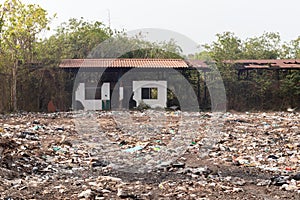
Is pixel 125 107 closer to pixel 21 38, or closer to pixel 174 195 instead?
pixel 21 38

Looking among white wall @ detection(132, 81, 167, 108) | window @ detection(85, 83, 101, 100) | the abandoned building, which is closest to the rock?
the abandoned building

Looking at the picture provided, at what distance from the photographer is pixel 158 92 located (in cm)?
1761

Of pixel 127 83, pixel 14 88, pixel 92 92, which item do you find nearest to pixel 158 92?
pixel 127 83

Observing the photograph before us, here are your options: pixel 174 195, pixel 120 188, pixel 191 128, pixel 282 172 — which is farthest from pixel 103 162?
pixel 191 128

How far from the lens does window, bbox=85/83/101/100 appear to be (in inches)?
690

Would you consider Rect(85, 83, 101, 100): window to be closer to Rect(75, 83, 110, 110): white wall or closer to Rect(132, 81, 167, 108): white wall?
Rect(75, 83, 110, 110): white wall

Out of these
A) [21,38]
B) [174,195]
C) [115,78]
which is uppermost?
[21,38]

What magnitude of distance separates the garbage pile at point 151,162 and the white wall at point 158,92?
6.32m

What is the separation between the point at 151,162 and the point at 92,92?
1153cm

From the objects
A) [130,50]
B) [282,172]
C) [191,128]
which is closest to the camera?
[282,172]

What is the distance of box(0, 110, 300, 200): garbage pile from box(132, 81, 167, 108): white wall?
20.7 ft

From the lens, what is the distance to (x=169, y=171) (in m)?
5.77

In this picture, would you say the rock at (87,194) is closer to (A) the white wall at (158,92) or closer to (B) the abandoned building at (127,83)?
(B) the abandoned building at (127,83)

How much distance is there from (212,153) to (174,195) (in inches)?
111
